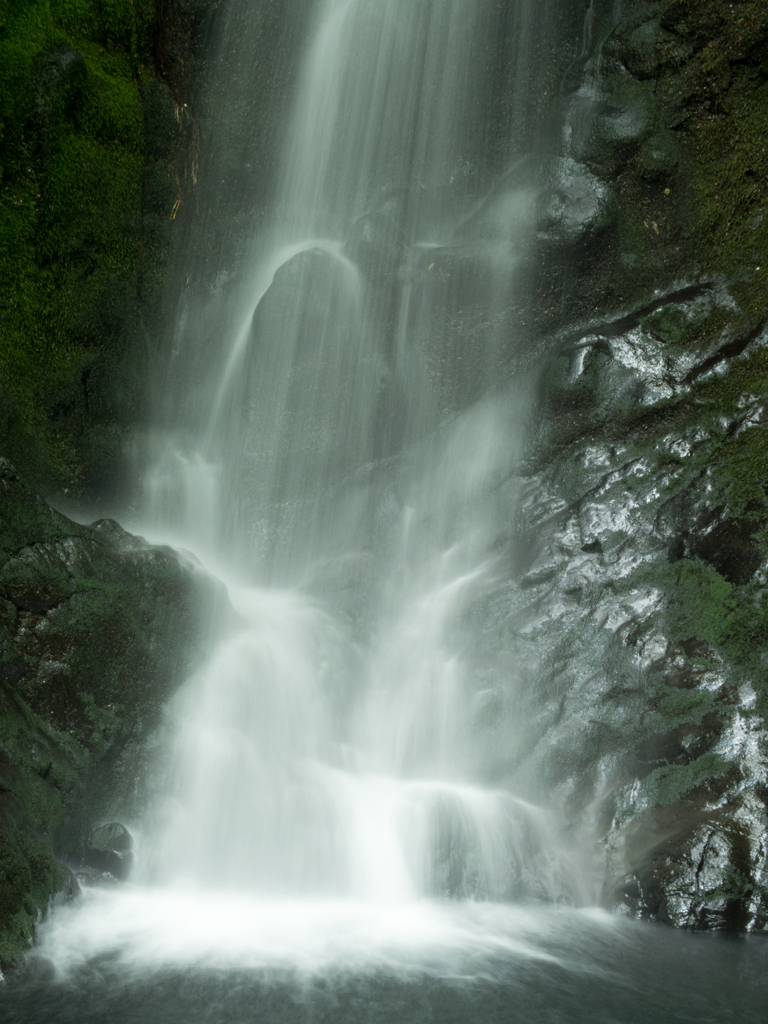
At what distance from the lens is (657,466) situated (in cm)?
704

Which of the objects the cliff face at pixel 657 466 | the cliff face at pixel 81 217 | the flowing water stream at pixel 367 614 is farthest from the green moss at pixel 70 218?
the cliff face at pixel 657 466

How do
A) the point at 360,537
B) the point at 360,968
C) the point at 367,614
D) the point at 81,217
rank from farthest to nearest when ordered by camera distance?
the point at 360,537, the point at 367,614, the point at 81,217, the point at 360,968

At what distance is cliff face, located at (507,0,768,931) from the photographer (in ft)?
19.9

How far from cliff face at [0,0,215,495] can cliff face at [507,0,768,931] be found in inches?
155

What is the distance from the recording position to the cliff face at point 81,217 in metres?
5.91

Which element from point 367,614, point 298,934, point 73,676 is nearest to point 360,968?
point 298,934

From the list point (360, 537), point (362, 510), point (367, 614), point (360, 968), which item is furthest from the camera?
point (362, 510)

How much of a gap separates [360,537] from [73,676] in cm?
361

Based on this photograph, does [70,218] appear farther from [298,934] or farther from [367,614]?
[298,934]

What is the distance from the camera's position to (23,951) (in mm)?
3904

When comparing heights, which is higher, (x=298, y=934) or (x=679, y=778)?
(x=679, y=778)

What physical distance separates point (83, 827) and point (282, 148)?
763cm

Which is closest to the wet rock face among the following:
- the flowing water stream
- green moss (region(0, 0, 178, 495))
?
the flowing water stream

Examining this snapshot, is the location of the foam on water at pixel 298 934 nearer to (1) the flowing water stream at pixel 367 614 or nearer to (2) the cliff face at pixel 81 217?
(1) the flowing water stream at pixel 367 614
